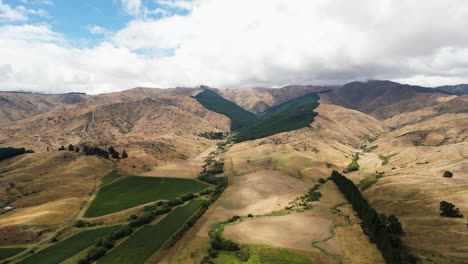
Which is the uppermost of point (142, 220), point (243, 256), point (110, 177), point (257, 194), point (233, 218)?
point (110, 177)

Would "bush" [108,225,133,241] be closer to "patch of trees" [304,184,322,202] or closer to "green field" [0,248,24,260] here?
"green field" [0,248,24,260]

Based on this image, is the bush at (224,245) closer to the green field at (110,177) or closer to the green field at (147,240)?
the green field at (147,240)

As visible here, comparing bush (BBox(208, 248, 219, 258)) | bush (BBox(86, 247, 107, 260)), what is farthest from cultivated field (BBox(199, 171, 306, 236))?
bush (BBox(86, 247, 107, 260))

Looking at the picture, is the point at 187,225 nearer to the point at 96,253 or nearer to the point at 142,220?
the point at 142,220

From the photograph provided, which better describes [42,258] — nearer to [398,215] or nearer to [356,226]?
[356,226]

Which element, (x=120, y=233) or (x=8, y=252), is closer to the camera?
A: (x=8, y=252)

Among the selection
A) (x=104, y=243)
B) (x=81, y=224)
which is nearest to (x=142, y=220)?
(x=104, y=243)
